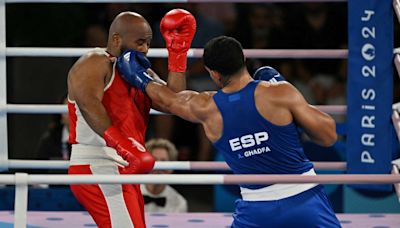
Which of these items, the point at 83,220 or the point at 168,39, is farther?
the point at 83,220

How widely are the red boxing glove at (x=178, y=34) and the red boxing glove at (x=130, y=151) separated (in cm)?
31

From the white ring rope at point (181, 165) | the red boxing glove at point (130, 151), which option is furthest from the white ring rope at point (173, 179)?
the white ring rope at point (181, 165)

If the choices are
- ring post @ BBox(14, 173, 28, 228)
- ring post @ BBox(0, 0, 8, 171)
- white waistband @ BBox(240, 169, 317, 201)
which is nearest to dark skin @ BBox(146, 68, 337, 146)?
white waistband @ BBox(240, 169, 317, 201)

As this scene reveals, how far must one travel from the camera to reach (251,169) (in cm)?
341

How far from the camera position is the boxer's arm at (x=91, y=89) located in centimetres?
360

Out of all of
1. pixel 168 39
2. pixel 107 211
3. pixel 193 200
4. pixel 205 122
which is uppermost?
pixel 168 39

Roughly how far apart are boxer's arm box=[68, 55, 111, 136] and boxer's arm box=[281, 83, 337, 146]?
0.67 m

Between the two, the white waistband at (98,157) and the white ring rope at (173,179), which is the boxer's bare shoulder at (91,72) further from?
the white ring rope at (173,179)

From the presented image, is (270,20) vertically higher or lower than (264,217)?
higher

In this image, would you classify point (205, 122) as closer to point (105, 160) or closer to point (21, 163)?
point (105, 160)

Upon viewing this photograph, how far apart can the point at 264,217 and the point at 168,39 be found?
2.36 ft

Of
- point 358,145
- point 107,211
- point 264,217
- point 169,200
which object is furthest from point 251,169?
point 169,200

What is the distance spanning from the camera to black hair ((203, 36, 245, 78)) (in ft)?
11.1

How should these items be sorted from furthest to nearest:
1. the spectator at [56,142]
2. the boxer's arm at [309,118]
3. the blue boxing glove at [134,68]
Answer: the spectator at [56,142], the blue boxing glove at [134,68], the boxer's arm at [309,118]
